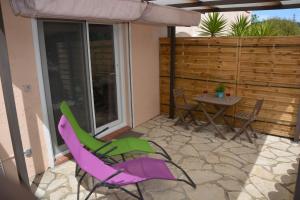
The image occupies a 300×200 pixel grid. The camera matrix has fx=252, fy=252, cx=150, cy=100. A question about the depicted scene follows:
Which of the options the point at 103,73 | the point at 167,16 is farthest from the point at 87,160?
the point at 167,16

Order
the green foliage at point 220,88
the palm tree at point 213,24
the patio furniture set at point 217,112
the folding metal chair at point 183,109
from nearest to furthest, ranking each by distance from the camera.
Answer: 1. the patio furniture set at point 217,112
2. the green foliage at point 220,88
3. the folding metal chair at point 183,109
4. the palm tree at point 213,24

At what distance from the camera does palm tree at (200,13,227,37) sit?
6926mm

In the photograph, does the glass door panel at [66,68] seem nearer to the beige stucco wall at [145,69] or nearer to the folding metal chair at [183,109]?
the beige stucco wall at [145,69]

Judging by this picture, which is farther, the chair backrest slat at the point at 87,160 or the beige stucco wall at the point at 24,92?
the beige stucco wall at the point at 24,92

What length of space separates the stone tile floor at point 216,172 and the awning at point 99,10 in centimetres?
Answer: 243

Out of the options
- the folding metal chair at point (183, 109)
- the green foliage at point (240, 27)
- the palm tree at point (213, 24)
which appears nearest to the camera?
the folding metal chair at point (183, 109)

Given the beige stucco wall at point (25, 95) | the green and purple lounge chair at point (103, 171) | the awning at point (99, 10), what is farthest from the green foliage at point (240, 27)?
the beige stucco wall at point (25, 95)

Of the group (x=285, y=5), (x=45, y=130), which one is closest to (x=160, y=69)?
(x=285, y=5)

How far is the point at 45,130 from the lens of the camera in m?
4.12

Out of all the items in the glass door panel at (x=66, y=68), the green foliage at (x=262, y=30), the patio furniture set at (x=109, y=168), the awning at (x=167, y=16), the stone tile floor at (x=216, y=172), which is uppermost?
the awning at (x=167, y=16)

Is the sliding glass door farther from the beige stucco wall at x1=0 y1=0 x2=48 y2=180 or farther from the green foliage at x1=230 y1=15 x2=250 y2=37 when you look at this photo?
the green foliage at x1=230 y1=15 x2=250 y2=37

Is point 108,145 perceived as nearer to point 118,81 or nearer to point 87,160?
point 87,160

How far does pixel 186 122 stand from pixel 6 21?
14.2ft

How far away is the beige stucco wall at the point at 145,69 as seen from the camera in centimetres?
590
